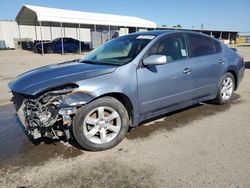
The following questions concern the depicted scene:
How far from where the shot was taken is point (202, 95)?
4719 millimetres

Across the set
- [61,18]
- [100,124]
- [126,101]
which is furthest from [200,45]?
[61,18]

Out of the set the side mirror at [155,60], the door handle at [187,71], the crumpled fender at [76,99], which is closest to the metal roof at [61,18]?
the door handle at [187,71]

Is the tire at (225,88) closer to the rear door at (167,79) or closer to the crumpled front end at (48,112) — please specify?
the rear door at (167,79)

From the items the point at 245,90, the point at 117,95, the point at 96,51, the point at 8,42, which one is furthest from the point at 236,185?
the point at 8,42

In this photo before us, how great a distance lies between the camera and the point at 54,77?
322cm

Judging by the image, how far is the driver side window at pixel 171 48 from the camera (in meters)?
3.96

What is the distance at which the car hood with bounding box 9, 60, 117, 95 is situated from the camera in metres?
3.07

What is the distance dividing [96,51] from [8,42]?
37.2 metres

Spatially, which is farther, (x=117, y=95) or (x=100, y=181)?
(x=117, y=95)

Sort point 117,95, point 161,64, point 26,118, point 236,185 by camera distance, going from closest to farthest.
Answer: point 236,185 < point 26,118 < point 117,95 < point 161,64

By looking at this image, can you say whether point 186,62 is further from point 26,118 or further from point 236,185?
point 26,118

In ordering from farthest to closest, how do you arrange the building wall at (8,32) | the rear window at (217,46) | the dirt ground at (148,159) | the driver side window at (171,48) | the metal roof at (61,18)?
1. the building wall at (8,32)
2. the metal roof at (61,18)
3. the rear window at (217,46)
4. the driver side window at (171,48)
5. the dirt ground at (148,159)

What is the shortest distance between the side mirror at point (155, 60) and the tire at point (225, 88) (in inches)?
84.2

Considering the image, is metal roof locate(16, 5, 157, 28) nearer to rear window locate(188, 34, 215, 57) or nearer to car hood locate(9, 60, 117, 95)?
rear window locate(188, 34, 215, 57)
